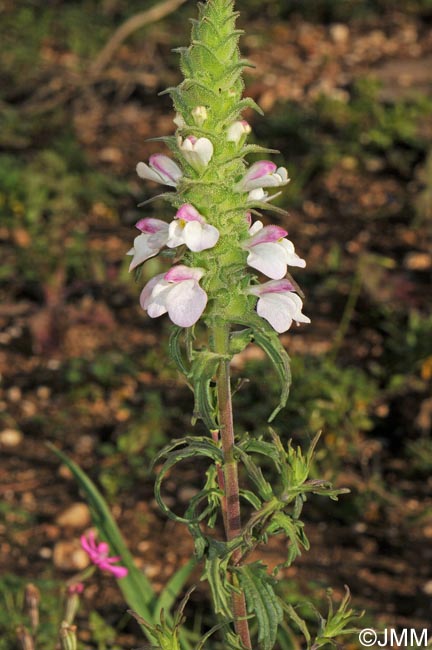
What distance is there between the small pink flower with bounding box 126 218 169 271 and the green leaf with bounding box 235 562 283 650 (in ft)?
2.10

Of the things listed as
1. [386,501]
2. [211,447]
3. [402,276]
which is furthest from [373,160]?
[211,447]

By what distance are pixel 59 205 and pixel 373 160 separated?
1.66 meters

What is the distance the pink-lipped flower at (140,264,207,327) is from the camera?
65.2 inches

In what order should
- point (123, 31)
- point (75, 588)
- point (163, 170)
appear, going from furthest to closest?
1. point (123, 31)
2. point (75, 588)
3. point (163, 170)

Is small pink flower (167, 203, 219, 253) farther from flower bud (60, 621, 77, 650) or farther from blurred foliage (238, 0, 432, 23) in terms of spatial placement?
blurred foliage (238, 0, 432, 23)

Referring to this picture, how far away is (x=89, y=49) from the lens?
5.92 meters

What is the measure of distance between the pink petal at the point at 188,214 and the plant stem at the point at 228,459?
0.71 ft

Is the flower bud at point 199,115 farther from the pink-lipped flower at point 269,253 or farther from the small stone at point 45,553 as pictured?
the small stone at point 45,553

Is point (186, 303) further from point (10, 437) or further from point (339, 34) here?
point (339, 34)

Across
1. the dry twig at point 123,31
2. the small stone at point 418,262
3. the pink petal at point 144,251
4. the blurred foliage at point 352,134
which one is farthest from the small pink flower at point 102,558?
the dry twig at point 123,31

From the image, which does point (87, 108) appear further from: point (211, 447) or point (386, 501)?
point (211, 447)

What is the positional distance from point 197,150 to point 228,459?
0.61m

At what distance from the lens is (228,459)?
1.87 m

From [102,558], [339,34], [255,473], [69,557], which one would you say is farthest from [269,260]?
[339,34]
